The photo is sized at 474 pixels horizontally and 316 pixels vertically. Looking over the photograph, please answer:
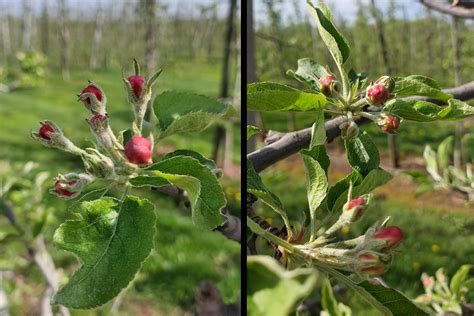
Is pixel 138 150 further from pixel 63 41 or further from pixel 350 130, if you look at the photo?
pixel 63 41

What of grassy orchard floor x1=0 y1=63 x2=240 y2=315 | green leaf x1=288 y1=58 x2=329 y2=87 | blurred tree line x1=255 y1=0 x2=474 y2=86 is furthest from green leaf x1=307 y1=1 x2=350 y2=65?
blurred tree line x1=255 y1=0 x2=474 y2=86

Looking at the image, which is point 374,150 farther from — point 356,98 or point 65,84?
point 65,84

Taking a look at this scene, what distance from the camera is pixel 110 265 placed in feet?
1.05

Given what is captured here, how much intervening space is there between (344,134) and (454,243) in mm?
2352

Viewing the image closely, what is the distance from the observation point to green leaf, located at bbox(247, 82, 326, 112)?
1.39ft

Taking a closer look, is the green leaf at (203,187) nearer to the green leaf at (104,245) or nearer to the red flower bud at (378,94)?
the green leaf at (104,245)

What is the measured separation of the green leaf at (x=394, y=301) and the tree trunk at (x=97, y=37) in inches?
182

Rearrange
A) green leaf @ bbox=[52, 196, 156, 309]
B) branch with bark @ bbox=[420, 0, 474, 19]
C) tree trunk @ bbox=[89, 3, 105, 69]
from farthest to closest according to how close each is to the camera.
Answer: tree trunk @ bbox=[89, 3, 105, 69]
branch with bark @ bbox=[420, 0, 474, 19]
green leaf @ bbox=[52, 196, 156, 309]

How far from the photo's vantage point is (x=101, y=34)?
5223mm

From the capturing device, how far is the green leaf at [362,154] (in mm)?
462

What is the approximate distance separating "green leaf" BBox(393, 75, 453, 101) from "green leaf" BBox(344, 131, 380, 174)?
4 centimetres

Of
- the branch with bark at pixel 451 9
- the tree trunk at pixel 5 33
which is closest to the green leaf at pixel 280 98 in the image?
the branch with bark at pixel 451 9

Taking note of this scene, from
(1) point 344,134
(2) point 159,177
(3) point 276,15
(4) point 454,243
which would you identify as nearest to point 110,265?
(2) point 159,177

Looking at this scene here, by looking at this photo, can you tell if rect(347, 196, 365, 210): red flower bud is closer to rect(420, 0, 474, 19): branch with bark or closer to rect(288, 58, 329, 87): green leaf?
rect(288, 58, 329, 87): green leaf
